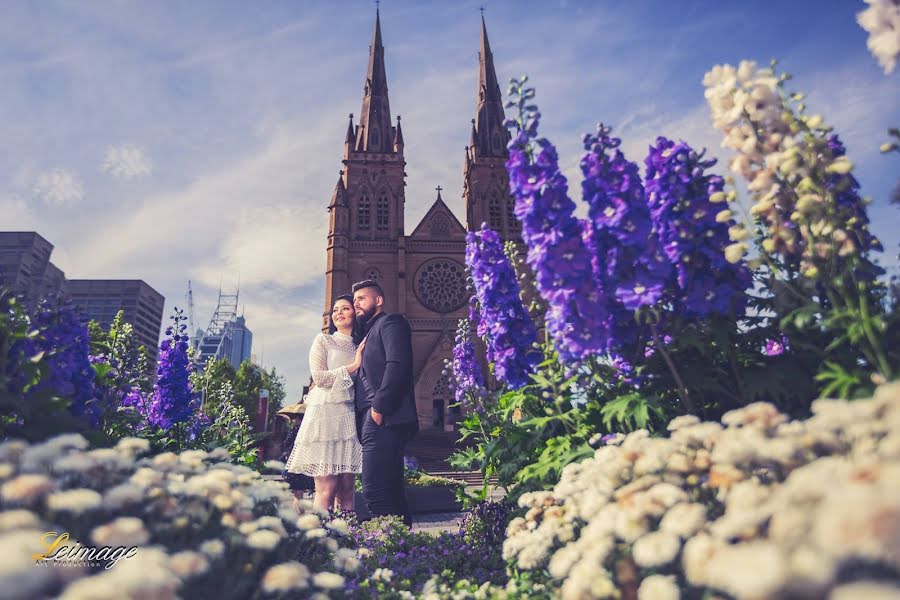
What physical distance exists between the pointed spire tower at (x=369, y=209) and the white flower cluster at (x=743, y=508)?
34.1m

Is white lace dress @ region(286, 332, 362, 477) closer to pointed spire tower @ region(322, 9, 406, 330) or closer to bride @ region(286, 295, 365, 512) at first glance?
bride @ region(286, 295, 365, 512)

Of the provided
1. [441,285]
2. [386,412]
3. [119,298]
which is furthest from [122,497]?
[119,298]

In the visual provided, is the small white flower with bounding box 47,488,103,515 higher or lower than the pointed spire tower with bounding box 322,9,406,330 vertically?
lower

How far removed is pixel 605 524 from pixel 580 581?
0.24m

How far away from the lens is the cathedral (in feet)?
118

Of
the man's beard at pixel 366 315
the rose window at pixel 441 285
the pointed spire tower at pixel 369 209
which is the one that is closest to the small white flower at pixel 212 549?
the man's beard at pixel 366 315

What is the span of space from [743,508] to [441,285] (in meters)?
36.5

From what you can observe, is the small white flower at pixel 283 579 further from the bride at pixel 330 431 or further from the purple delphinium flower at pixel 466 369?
the purple delphinium flower at pixel 466 369

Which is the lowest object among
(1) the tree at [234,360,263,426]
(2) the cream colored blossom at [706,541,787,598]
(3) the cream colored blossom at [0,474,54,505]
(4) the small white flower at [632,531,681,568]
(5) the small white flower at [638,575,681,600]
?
(5) the small white flower at [638,575,681,600]

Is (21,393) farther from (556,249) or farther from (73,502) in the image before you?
(556,249)

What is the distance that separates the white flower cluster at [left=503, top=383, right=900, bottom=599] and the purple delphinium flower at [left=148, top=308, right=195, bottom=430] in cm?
637

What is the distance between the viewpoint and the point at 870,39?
106 inches

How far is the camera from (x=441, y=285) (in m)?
38.1

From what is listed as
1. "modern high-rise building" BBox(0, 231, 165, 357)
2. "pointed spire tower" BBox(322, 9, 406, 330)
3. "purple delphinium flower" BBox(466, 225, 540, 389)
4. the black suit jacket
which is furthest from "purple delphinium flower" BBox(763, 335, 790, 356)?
"modern high-rise building" BBox(0, 231, 165, 357)
